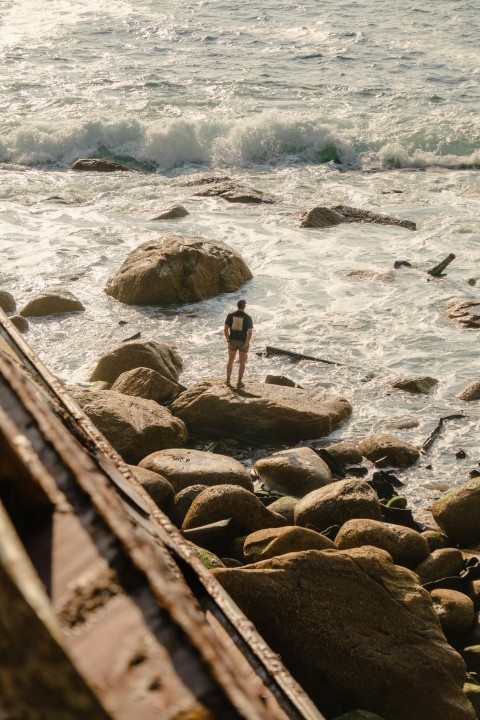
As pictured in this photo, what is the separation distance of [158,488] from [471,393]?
603 cm

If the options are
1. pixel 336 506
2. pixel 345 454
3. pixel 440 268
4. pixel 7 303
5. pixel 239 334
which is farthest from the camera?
pixel 440 268

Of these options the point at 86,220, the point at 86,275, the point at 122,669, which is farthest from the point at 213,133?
the point at 122,669

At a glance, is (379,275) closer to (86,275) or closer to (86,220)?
(86,275)

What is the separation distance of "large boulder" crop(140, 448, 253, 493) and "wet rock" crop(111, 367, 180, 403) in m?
2.43

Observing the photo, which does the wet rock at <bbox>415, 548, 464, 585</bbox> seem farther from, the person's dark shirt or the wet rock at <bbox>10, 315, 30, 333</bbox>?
the wet rock at <bbox>10, 315, 30, 333</bbox>

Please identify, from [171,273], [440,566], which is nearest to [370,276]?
[171,273]

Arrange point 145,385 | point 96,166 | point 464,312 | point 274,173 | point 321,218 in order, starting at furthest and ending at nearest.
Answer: point 274,173
point 96,166
point 321,218
point 464,312
point 145,385

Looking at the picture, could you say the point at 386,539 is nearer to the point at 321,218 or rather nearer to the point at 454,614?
the point at 454,614

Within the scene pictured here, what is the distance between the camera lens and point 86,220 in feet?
67.2

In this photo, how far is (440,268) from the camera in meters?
17.3

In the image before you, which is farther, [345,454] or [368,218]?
[368,218]

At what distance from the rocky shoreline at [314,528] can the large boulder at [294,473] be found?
0.05 ft

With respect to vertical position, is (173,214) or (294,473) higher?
(294,473)

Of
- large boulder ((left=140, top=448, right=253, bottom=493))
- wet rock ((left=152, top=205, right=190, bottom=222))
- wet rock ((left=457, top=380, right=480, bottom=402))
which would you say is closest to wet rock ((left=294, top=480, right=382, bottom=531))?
large boulder ((left=140, top=448, right=253, bottom=493))
